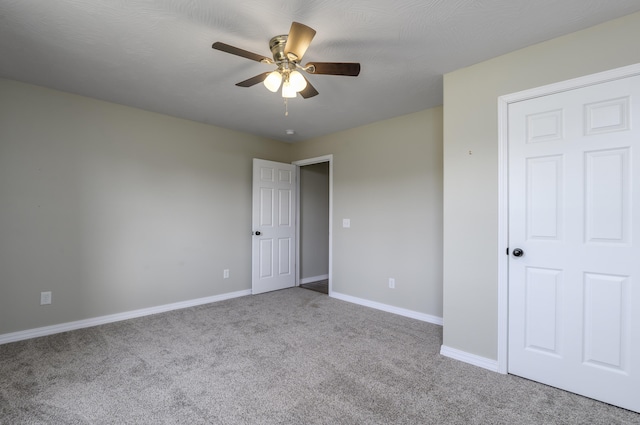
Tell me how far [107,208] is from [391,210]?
3.35 meters

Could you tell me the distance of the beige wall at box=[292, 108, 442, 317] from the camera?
→ 3.45m

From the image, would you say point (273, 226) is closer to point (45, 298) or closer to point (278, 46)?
point (45, 298)

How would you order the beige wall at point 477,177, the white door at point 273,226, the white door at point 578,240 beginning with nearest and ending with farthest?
the white door at point 578,240, the beige wall at point 477,177, the white door at point 273,226

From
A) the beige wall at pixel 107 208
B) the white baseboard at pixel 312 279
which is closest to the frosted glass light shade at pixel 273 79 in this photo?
the beige wall at pixel 107 208

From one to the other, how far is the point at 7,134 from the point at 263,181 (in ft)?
9.09

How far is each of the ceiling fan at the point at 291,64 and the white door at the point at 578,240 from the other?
145 centimetres

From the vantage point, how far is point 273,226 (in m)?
4.75

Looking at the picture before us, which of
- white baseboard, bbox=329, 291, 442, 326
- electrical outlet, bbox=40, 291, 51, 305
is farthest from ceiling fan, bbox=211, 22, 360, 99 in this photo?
electrical outlet, bbox=40, 291, 51, 305

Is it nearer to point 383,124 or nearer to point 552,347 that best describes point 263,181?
point 383,124

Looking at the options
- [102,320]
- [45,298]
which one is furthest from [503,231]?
[45,298]

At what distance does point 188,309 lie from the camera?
12.4 feet

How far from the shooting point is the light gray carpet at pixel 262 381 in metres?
1.79

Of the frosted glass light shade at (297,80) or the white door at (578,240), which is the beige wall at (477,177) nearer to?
the white door at (578,240)

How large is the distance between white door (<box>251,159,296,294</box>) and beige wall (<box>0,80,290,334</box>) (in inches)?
9.6
